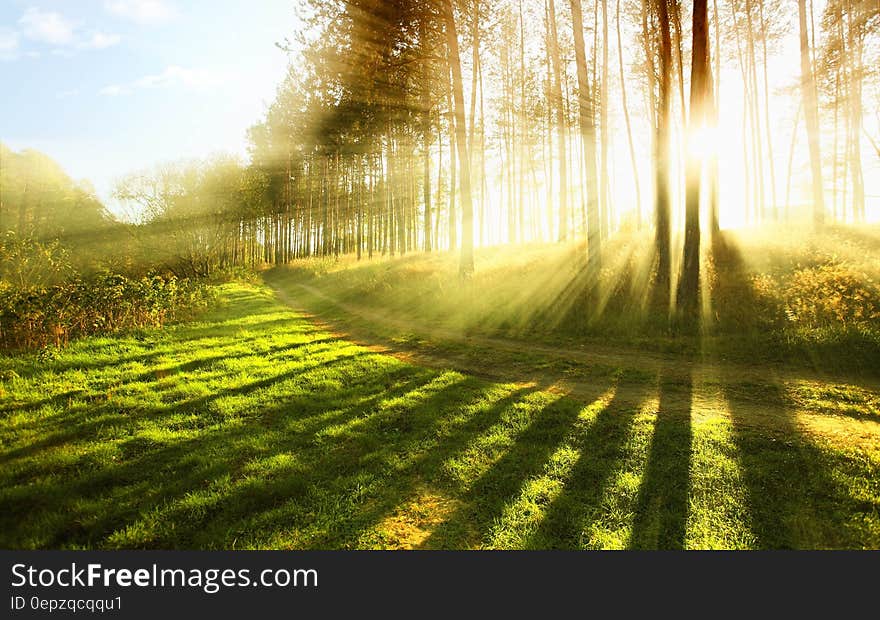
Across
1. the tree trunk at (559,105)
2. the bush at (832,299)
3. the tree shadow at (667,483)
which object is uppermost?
the tree trunk at (559,105)

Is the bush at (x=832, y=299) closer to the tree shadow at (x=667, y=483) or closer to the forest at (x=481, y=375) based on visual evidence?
the forest at (x=481, y=375)

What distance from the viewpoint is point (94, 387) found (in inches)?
277

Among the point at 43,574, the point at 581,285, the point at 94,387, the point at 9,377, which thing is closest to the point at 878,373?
the point at 581,285

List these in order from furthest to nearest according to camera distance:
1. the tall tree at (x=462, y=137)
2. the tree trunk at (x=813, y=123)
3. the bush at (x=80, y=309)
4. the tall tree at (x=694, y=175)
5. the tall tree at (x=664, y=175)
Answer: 1. the tree trunk at (x=813, y=123)
2. the tall tree at (x=462, y=137)
3. the tall tree at (x=664, y=175)
4. the tall tree at (x=694, y=175)
5. the bush at (x=80, y=309)

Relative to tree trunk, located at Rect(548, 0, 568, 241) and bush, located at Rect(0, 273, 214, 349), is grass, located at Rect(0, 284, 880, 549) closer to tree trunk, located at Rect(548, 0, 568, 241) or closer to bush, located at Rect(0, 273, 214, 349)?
bush, located at Rect(0, 273, 214, 349)

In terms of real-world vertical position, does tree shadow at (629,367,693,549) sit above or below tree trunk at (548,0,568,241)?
below

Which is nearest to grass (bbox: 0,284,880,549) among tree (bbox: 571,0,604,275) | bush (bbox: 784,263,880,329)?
bush (bbox: 784,263,880,329)

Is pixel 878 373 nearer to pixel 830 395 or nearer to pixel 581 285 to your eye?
pixel 830 395

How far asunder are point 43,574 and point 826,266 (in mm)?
17122

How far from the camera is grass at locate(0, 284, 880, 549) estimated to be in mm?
3482

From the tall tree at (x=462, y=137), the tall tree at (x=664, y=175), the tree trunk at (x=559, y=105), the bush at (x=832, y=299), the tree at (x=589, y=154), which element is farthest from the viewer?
the tree trunk at (x=559, y=105)

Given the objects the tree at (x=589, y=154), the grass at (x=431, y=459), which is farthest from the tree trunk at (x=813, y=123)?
the grass at (x=431, y=459)

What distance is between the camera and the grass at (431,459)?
3482mm

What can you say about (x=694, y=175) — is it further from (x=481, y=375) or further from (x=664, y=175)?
(x=481, y=375)
